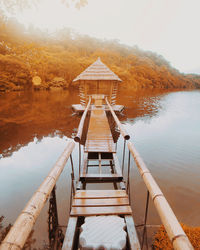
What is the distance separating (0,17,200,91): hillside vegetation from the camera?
51.4ft

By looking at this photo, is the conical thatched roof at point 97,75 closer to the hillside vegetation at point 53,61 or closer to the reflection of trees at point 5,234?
the hillside vegetation at point 53,61

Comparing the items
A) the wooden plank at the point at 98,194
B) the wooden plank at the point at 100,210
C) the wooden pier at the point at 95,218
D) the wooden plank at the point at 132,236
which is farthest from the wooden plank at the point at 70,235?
the wooden plank at the point at 132,236

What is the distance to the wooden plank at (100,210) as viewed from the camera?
7.89 ft

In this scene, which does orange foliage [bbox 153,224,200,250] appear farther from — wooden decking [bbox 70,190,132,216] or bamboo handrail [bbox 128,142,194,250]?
bamboo handrail [bbox 128,142,194,250]

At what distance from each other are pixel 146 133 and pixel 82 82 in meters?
7.13

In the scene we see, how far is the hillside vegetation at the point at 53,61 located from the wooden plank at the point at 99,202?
7533mm

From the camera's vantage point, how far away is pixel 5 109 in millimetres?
14039

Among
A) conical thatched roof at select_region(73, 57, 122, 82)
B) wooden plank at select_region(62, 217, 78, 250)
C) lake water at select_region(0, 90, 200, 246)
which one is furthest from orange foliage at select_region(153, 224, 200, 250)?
conical thatched roof at select_region(73, 57, 122, 82)

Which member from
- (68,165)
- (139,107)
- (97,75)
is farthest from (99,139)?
(139,107)

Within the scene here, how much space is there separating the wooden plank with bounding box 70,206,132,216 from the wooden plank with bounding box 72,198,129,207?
0.06 meters

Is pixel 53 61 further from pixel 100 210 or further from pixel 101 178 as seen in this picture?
pixel 100 210

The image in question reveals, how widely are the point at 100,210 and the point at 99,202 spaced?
180 millimetres

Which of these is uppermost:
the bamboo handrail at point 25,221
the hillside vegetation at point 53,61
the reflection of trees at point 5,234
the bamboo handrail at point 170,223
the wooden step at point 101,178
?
the hillside vegetation at point 53,61

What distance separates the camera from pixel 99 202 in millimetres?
2643
